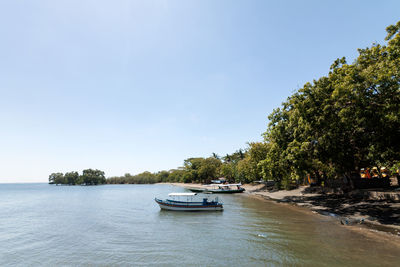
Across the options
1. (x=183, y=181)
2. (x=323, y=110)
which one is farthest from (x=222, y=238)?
(x=183, y=181)

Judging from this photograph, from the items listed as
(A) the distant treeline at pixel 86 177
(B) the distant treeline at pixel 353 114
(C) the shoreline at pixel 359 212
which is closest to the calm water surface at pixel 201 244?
(C) the shoreline at pixel 359 212

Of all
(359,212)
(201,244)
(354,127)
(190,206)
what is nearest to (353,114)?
(354,127)

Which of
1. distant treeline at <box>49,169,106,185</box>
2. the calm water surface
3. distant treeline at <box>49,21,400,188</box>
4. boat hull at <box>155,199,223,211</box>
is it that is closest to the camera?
the calm water surface

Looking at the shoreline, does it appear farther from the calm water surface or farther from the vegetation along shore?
the calm water surface

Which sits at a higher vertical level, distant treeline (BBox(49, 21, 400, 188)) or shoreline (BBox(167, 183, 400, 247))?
distant treeline (BBox(49, 21, 400, 188))

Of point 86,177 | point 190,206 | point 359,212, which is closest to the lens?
point 359,212

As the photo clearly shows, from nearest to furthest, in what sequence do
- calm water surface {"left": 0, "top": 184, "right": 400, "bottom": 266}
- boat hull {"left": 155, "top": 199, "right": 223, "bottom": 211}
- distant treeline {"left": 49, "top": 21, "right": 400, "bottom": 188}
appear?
calm water surface {"left": 0, "top": 184, "right": 400, "bottom": 266}, distant treeline {"left": 49, "top": 21, "right": 400, "bottom": 188}, boat hull {"left": 155, "top": 199, "right": 223, "bottom": 211}

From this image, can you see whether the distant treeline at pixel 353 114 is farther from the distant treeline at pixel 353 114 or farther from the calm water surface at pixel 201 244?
the calm water surface at pixel 201 244

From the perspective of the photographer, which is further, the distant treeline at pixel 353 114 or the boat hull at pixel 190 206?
the boat hull at pixel 190 206

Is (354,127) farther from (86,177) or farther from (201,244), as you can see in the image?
(86,177)

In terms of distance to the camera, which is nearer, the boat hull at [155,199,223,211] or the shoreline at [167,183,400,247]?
the shoreline at [167,183,400,247]

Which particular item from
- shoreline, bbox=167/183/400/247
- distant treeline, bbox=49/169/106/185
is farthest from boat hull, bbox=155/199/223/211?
distant treeline, bbox=49/169/106/185

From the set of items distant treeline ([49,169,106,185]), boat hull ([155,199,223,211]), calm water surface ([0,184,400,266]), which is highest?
distant treeline ([49,169,106,185])

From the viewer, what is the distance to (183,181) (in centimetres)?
14062
